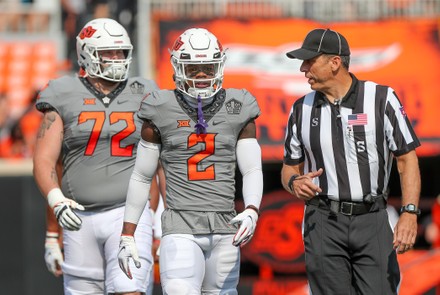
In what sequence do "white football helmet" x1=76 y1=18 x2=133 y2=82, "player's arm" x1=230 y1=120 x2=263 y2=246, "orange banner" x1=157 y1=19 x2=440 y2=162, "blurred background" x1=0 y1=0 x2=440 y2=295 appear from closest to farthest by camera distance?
1. "player's arm" x1=230 y1=120 x2=263 y2=246
2. "white football helmet" x1=76 y1=18 x2=133 y2=82
3. "blurred background" x1=0 y1=0 x2=440 y2=295
4. "orange banner" x1=157 y1=19 x2=440 y2=162

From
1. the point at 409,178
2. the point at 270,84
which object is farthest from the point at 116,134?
the point at 270,84

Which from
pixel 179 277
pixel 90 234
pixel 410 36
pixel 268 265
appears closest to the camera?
pixel 179 277

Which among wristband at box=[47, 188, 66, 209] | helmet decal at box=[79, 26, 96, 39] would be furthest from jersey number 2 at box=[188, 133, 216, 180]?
helmet decal at box=[79, 26, 96, 39]

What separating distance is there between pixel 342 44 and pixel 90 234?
1.87 m

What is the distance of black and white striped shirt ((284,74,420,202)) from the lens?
5.82 meters

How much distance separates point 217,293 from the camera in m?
5.75

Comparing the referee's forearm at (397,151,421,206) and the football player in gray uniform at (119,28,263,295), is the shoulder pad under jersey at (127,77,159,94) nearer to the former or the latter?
the football player in gray uniform at (119,28,263,295)

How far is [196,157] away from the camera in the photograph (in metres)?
5.79

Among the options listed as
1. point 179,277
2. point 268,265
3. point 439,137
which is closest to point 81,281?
point 179,277

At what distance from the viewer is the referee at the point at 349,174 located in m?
5.79

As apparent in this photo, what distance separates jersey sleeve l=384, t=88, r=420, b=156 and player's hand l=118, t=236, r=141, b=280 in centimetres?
151

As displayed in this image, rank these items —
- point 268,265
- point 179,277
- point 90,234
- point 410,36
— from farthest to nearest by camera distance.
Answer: point 410,36, point 268,265, point 90,234, point 179,277

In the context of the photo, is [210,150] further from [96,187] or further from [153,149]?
[96,187]

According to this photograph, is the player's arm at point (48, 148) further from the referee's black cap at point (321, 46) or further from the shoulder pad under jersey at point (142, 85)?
the referee's black cap at point (321, 46)
